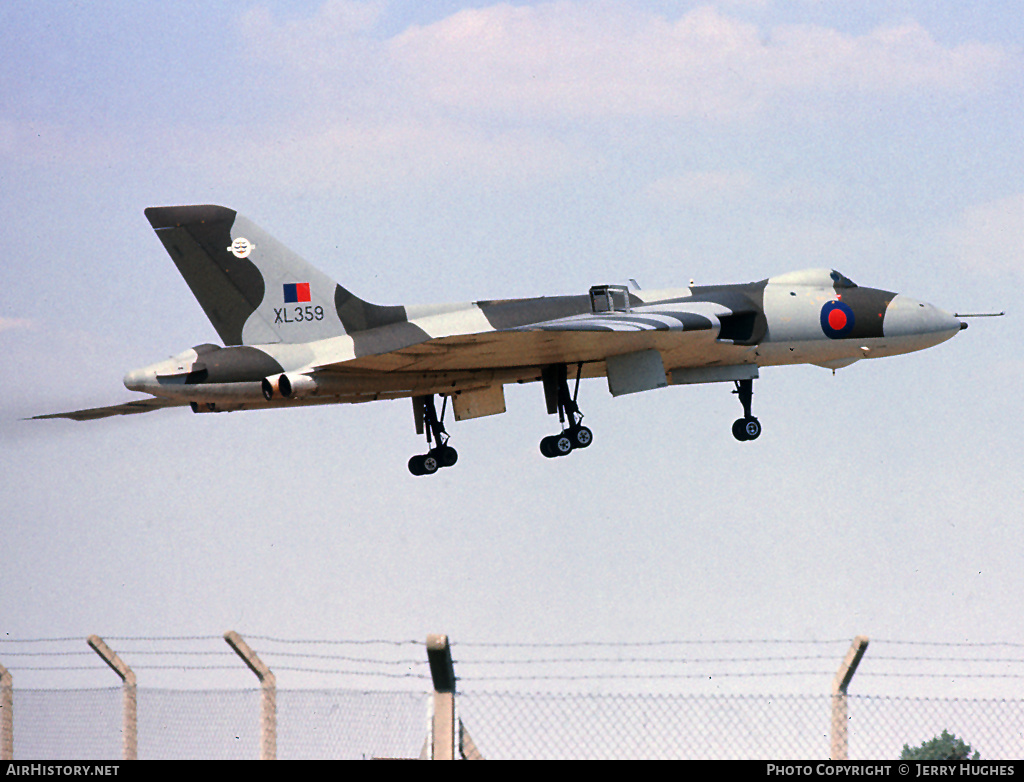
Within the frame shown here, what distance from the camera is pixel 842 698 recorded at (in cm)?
1126

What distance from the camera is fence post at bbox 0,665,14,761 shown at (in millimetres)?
13211

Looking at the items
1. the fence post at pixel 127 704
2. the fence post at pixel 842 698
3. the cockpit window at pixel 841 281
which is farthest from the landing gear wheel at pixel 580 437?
the fence post at pixel 842 698

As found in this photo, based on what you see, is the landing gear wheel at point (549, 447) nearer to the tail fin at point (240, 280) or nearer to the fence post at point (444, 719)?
the tail fin at point (240, 280)

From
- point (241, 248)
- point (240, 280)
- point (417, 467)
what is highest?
point (241, 248)

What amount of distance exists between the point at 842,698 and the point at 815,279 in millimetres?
22104

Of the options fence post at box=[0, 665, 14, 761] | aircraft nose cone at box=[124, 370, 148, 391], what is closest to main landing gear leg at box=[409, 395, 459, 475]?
aircraft nose cone at box=[124, 370, 148, 391]

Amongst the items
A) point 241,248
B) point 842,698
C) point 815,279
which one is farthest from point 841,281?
point 842,698

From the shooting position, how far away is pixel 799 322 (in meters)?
31.6

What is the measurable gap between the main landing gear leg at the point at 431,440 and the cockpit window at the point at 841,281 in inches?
365

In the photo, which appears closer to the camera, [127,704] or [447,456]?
[127,704]

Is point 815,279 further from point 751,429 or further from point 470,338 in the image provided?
point 470,338

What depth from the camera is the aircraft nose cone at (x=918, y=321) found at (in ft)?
106


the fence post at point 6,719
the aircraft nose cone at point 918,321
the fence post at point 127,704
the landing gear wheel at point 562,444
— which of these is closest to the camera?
the fence post at point 127,704
